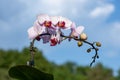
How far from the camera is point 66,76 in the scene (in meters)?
42.8

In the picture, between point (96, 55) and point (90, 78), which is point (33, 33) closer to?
point (96, 55)

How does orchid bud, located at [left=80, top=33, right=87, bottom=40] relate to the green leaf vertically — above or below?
above

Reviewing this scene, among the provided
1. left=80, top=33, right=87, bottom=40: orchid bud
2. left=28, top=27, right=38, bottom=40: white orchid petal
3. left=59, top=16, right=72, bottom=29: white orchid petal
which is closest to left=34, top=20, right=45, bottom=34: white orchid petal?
left=28, top=27, right=38, bottom=40: white orchid petal

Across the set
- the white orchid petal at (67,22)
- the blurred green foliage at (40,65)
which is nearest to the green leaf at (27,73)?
the white orchid petal at (67,22)

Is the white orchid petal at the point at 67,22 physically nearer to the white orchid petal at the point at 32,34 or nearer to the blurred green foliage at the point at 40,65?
the white orchid petal at the point at 32,34

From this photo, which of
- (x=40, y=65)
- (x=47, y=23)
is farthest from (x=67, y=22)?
(x=40, y=65)

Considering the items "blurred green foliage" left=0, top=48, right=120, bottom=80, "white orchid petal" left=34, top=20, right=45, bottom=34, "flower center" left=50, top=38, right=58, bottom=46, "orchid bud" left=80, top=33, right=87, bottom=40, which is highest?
"blurred green foliage" left=0, top=48, right=120, bottom=80

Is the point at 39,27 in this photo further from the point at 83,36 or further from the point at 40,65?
the point at 40,65

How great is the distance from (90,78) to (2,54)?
32.2 feet

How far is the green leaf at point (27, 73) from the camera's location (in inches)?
94.3

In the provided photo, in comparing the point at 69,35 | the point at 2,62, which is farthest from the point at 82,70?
the point at 69,35

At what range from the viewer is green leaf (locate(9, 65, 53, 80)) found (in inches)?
94.3

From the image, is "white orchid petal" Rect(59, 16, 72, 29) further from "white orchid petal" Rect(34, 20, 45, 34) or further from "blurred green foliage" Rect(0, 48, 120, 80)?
"blurred green foliage" Rect(0, 48, 120, 80)

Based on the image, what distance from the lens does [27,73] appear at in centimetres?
243
